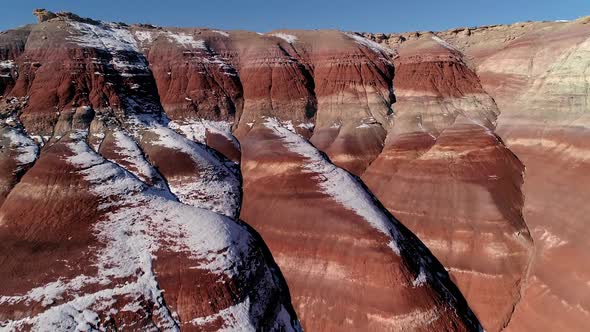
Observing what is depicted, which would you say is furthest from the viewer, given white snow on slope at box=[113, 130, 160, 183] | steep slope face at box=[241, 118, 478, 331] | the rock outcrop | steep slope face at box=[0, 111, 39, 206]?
white snow on slope at box=[113, 130, 160, 183]

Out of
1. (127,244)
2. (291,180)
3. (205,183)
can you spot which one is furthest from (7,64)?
(291,180)

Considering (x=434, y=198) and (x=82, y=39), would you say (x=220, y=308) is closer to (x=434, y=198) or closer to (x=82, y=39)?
(x=434, y=198)

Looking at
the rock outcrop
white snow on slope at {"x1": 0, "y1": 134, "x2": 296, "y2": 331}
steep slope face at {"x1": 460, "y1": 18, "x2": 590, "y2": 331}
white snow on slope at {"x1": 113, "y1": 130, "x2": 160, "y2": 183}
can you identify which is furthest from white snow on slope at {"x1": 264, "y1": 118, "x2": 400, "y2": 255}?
white snow on slope at {"x1": 113, "y1": 130, "x2": 160, "y2": 183}

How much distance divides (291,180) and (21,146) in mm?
19181

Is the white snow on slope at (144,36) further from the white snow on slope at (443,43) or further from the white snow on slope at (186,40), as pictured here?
the white snow on slope at (443,43)

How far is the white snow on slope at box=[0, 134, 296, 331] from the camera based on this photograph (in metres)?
13.6

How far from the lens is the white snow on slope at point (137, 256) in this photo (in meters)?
13.6

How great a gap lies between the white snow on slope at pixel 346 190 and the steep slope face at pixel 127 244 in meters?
5.29

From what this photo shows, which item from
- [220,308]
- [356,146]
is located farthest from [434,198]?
[220,308]

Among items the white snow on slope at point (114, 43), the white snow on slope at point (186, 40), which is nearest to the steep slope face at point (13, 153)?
the white snow on slope at point (114, 43)

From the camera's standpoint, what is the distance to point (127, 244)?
16.4 metres

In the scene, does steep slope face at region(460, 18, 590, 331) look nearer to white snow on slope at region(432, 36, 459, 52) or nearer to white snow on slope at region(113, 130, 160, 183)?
white snow on slope at region(432, 36, 459, 52)

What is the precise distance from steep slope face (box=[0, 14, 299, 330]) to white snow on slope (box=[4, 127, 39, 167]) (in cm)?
11

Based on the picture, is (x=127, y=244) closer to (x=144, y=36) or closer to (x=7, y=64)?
(x=7, y=64)
